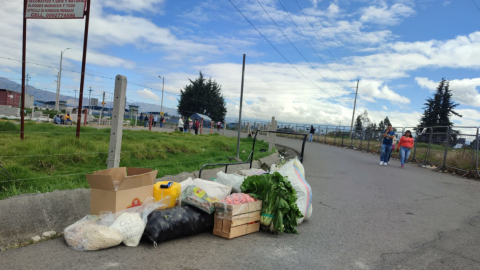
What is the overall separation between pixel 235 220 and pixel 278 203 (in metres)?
0.70

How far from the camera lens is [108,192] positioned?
4191 millimetres

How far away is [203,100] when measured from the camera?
257 feet

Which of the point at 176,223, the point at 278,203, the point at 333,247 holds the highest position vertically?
the point at 278,203

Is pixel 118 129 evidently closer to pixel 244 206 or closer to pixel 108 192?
pixel 108 192

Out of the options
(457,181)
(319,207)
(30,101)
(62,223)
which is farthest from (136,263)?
(30,101)

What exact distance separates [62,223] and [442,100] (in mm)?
67972

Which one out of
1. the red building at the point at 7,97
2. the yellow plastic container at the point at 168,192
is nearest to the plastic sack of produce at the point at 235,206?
the yellow plastic container at the point at 168,192

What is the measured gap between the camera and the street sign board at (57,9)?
7.13 meters

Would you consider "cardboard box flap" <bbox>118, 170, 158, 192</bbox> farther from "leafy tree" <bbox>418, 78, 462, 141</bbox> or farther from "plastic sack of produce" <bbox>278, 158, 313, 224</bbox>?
"leafy tree" <bbox>418, 78, 462, 141</bbox>

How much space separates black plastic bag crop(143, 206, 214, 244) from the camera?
405 cm

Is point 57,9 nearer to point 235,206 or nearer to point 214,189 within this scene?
point 214,189

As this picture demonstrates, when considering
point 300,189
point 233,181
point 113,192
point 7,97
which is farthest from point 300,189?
point 7,97

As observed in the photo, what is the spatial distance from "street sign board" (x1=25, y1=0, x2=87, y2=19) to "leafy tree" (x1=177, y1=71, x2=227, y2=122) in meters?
70.1

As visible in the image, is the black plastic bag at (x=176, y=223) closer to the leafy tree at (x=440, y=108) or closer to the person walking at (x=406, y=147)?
the person walking at (x=406, y=147)
